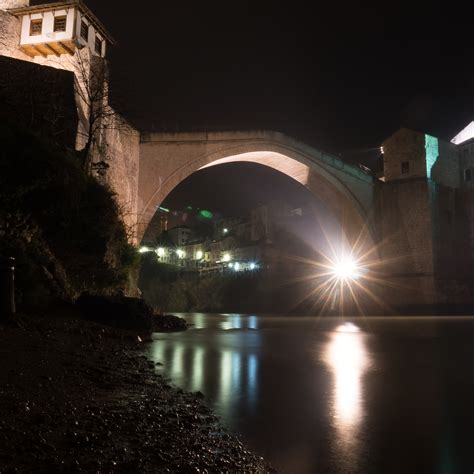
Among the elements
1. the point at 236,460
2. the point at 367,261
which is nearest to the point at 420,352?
the point at 236,460

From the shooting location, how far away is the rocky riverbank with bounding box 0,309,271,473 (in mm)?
2205

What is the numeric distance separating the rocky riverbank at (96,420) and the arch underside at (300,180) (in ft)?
56.7

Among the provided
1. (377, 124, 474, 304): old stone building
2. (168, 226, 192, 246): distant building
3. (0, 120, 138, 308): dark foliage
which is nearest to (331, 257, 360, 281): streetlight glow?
(377, 124, 474, 304): old stone building

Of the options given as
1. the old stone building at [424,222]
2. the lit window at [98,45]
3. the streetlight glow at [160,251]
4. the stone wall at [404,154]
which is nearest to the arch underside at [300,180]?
the old stone building at [424,222]

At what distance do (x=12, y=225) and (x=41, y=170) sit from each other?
1.69 m

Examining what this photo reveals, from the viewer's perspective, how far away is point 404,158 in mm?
31406

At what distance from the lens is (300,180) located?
32.3 m

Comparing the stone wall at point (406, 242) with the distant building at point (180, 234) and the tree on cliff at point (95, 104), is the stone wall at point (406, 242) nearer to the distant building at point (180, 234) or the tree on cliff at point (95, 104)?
the tree on cliff at point (95, 104)

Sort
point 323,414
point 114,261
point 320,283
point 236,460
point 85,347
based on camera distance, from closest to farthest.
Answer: point 236,460, point 323,414, point 85,347, point 114,261, point 320,283

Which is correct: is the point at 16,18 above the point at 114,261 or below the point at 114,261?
above

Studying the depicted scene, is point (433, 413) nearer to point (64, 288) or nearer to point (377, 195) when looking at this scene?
point (64, 288)

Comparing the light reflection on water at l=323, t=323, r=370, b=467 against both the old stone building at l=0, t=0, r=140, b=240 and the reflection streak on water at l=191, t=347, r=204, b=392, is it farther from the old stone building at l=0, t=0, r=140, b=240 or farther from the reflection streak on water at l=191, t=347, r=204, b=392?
the old stone building at l=0, t=0, r=140, b=240

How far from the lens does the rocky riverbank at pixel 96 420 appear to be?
221cm

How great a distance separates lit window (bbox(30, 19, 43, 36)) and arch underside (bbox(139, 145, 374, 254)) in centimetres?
871
